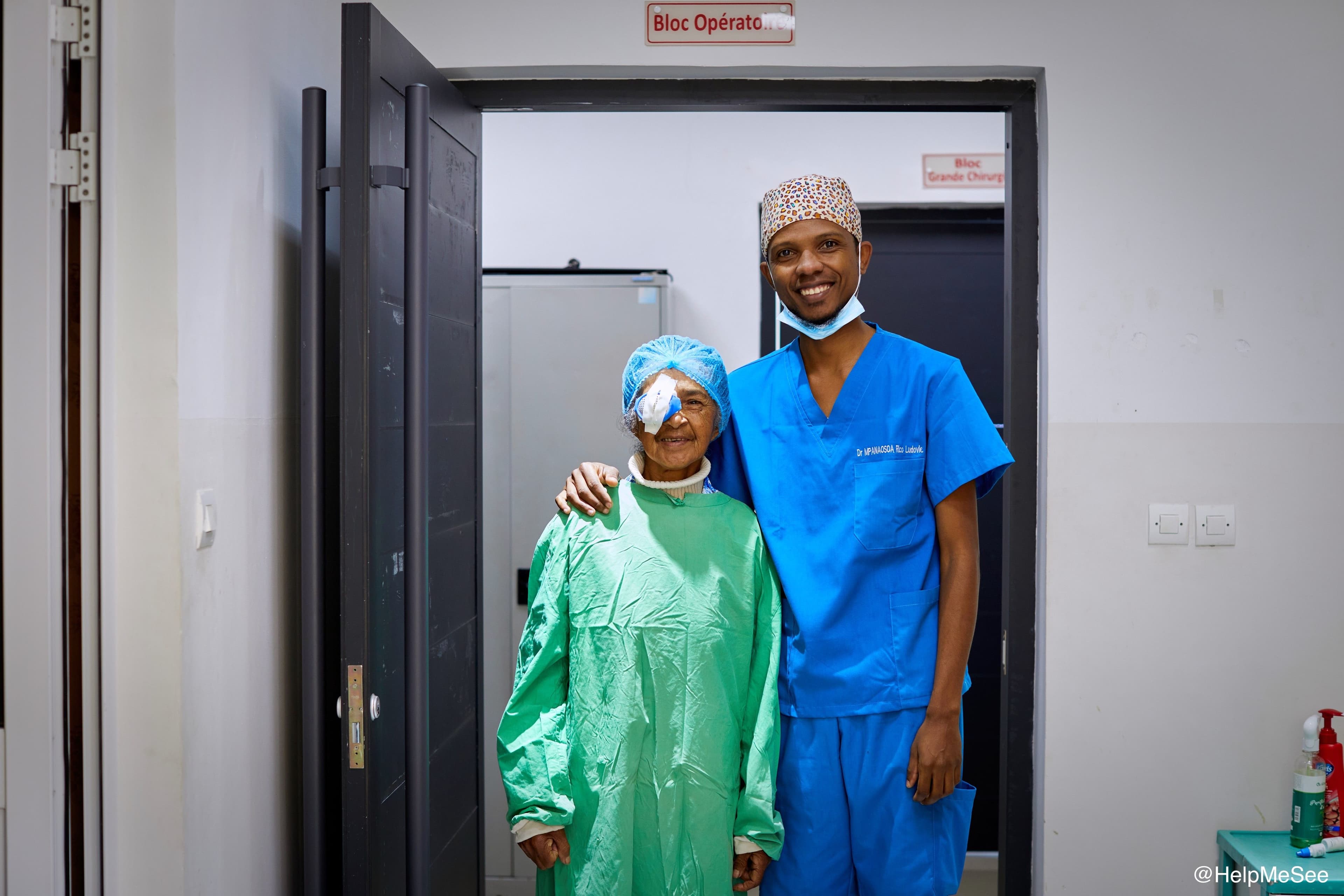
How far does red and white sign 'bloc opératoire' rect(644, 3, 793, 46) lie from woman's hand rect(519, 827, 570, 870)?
155 centimetres

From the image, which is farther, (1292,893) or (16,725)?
(1292,893)

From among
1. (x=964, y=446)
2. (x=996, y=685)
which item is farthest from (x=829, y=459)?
(x=996, y=685)

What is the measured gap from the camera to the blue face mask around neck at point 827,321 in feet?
4.84

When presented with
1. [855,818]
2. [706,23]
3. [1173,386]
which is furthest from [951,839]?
[706,23]

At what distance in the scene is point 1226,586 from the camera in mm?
1883

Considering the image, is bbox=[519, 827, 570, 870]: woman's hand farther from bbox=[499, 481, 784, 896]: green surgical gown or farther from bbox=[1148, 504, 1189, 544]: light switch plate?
bbox=[1148, 504, 1189, 544]: light switch plate

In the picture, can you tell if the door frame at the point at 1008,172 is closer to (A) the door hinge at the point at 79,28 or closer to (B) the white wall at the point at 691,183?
(A) the door hinge at the point at 79,28

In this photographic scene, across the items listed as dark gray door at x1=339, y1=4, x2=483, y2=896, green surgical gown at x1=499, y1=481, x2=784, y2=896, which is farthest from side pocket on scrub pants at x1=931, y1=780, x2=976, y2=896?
dark gray door at x1=339, y1=4, x2=483, y2=896

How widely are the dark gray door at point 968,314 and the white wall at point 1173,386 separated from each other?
118cm

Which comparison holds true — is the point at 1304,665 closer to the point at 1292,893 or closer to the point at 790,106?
the point at 1292,893

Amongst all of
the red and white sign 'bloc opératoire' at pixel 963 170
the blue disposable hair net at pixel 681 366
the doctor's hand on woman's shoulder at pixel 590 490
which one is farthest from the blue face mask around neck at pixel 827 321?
the red and white sign 'bloc opératoire' at pixel 963 170

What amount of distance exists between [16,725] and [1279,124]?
2.51 m

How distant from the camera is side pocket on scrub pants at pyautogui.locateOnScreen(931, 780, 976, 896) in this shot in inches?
55.9

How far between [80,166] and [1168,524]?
205 centimetres
